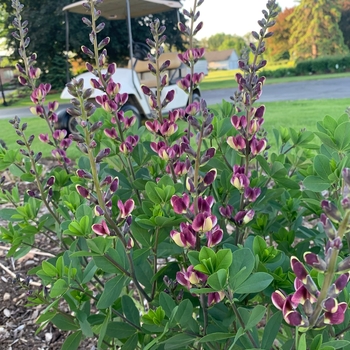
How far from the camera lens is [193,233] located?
2.68ft

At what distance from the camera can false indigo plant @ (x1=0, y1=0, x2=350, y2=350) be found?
2.39 feet

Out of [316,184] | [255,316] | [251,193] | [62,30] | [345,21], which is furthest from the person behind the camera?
[345,21]

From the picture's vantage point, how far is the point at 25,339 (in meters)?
2.08

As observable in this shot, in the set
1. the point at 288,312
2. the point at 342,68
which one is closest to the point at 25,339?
the point at 288,312

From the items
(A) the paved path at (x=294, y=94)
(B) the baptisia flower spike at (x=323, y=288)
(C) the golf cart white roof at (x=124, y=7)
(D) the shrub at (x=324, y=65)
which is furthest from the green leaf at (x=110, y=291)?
(D) the shrub at (x=324, y=65)

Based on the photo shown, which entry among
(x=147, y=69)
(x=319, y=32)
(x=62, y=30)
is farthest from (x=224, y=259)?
(x=319, y=32)

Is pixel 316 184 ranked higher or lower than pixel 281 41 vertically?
lower

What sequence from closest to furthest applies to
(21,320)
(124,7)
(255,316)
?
(255,316) < (21,320) < (124,7)

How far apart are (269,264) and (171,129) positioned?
456 mm

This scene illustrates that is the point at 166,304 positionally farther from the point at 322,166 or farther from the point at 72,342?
the point at 322,166

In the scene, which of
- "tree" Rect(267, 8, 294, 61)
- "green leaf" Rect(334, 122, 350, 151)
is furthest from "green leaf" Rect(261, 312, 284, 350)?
"tree" Rect(267, 8, 294, 61)

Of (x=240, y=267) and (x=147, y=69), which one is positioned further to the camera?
(x=147, y=69)

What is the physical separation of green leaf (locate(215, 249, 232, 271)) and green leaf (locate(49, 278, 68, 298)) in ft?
1.22

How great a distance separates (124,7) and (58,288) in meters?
7.48
